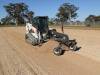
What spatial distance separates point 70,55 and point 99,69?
432 centimetres

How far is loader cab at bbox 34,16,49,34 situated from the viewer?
22.0 m

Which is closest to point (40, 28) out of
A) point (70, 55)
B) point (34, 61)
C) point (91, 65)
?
point (70, 55)

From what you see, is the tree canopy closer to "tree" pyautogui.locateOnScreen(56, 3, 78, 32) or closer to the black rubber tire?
"tree" pyautogui.locateOnScreen(56, 3, 78, 32)

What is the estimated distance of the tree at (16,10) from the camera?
11356 centimetres

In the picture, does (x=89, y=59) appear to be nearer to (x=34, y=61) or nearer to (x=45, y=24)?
(x=34, y=61)

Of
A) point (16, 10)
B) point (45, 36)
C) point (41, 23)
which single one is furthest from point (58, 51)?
point (16, 10)

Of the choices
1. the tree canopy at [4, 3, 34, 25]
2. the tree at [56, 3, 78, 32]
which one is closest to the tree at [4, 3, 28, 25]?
the tree canopy at [4, 3, 34, 25]

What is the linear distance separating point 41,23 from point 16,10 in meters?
95.7

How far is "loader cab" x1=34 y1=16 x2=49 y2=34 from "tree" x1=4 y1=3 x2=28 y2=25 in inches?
3545

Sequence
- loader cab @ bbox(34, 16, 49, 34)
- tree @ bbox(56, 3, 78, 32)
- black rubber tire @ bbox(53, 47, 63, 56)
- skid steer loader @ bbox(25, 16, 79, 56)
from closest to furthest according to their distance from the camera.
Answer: black rubber tire @ bbox(53, 47, 63, 56)
skid steer loader @ bbox(25, 16, 79, 56)
loader cab @ bbox(34, 16, 49, 34)
tree @ bbox(56, 3, 78, 32)

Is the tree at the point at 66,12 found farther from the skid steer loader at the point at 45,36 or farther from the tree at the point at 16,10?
the skid steer loader at the point at 45,36

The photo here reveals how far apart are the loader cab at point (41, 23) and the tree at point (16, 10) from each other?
295 feet

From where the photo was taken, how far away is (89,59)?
43.7 ft

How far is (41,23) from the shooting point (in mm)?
22219
